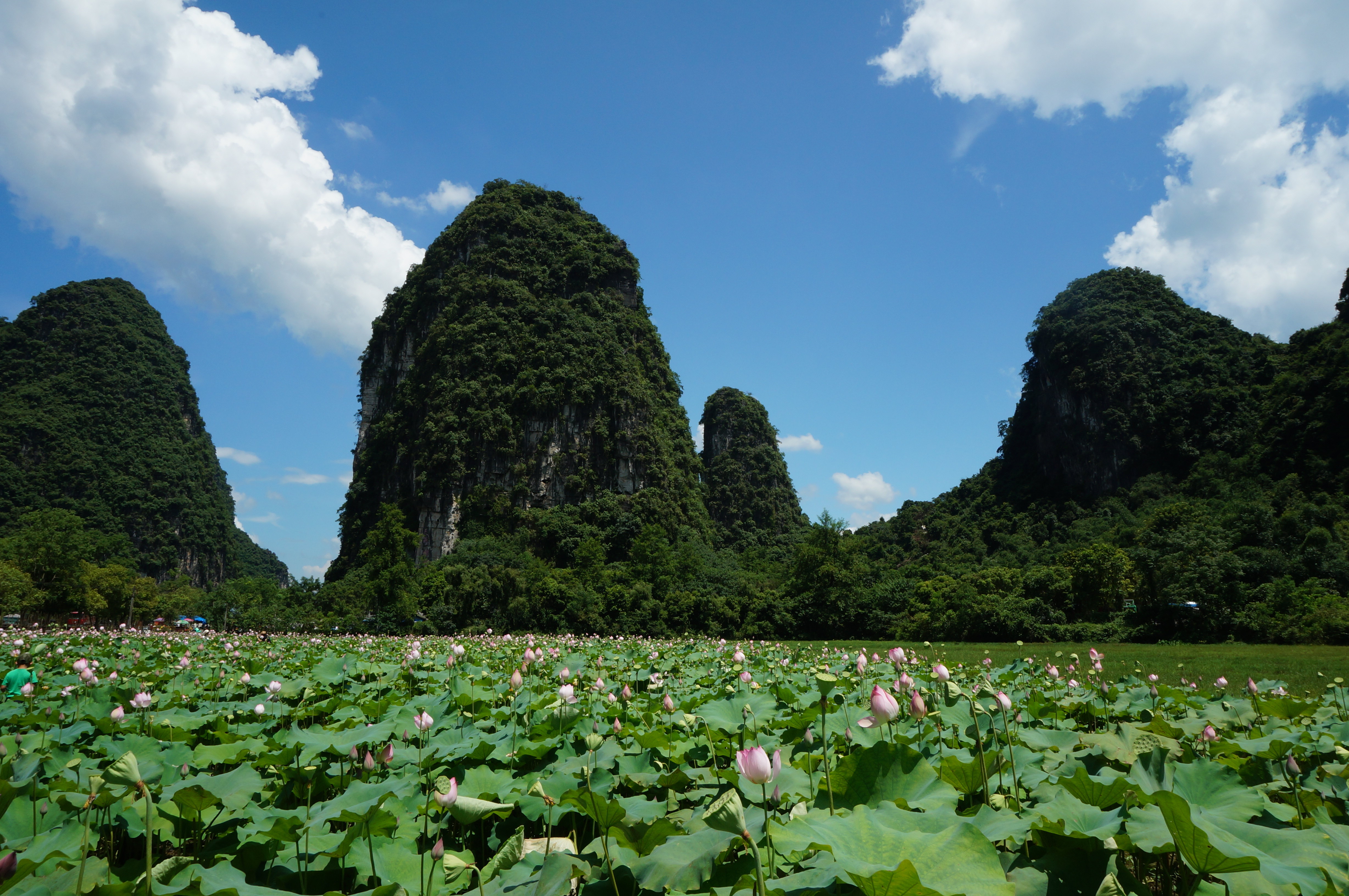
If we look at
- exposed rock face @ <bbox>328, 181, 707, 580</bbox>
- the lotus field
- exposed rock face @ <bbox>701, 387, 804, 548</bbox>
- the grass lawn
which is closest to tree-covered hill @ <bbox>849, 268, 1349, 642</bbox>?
the grass lawn

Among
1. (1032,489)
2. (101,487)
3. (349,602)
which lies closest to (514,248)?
(349,602)

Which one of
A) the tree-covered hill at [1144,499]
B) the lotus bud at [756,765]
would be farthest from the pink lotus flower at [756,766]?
the tree-covered hill at [1144,499]

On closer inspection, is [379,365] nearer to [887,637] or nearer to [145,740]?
[887,637]

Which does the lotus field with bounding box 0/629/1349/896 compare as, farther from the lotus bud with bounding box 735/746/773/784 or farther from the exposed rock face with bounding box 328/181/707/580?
the exposed rock face with bounding box 328/181/707/580

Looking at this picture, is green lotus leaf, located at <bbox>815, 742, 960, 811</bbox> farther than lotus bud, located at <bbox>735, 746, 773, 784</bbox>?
Yes

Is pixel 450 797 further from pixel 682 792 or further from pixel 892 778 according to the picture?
pixel 682 792

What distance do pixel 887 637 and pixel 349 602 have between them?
20085 millimetres

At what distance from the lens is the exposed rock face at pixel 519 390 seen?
45531 mm

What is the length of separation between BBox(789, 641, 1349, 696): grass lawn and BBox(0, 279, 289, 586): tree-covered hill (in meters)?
61.5

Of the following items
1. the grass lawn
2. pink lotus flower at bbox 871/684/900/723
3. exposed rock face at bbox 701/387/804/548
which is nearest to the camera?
pink lotus flower at bbox 871/684/900/723

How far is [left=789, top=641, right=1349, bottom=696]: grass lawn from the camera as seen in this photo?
716 cm

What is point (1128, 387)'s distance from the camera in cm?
4797

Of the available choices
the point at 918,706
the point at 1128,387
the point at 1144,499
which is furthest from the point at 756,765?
the point at 1128,387

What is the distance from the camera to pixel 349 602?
85.2ft
